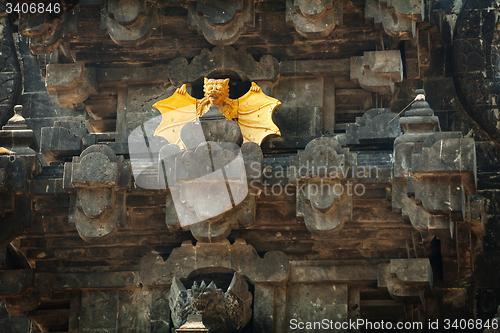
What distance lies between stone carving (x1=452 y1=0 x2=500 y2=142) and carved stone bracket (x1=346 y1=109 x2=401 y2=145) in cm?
244

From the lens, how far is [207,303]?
13.2m

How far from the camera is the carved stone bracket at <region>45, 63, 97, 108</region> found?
1536 cm

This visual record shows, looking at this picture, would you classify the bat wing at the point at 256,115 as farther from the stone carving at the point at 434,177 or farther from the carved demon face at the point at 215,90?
the stone carving at the point at 434,177

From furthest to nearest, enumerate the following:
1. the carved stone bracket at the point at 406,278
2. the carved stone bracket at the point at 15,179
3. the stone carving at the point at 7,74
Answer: the stone carving at the point at 7,74 < the carved stone bracket at the point at 15,179 < the carved stone bracket at the point at 406,278

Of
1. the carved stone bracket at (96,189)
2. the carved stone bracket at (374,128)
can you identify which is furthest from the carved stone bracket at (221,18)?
the carved stone bracket at (96,189)

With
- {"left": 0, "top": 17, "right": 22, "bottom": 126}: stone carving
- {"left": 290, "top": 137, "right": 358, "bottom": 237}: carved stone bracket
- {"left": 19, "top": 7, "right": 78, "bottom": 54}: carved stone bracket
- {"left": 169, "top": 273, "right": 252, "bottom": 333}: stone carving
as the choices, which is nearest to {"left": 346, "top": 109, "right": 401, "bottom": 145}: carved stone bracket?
{"left": 290, "top": 137, "right": 358, "bottom": 237}: carved stone bracket

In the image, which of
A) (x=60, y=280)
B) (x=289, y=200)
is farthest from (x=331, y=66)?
(x=60, y=280)

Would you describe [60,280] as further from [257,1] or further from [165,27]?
[257,1]

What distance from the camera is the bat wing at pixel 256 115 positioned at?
14688 millimetres

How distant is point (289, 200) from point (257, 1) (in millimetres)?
3175

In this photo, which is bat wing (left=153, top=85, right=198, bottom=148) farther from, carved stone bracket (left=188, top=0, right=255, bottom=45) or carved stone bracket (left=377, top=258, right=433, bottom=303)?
carved stone bracket (left=377, top=258, right=433, bottom=303)

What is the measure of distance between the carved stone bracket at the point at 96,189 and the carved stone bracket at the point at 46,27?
217 cm

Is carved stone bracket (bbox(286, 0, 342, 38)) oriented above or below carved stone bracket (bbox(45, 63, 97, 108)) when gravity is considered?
above

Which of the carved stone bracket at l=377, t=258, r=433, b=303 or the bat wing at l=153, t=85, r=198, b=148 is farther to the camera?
the bat wing at l=153, t=85, r=198, b=148
